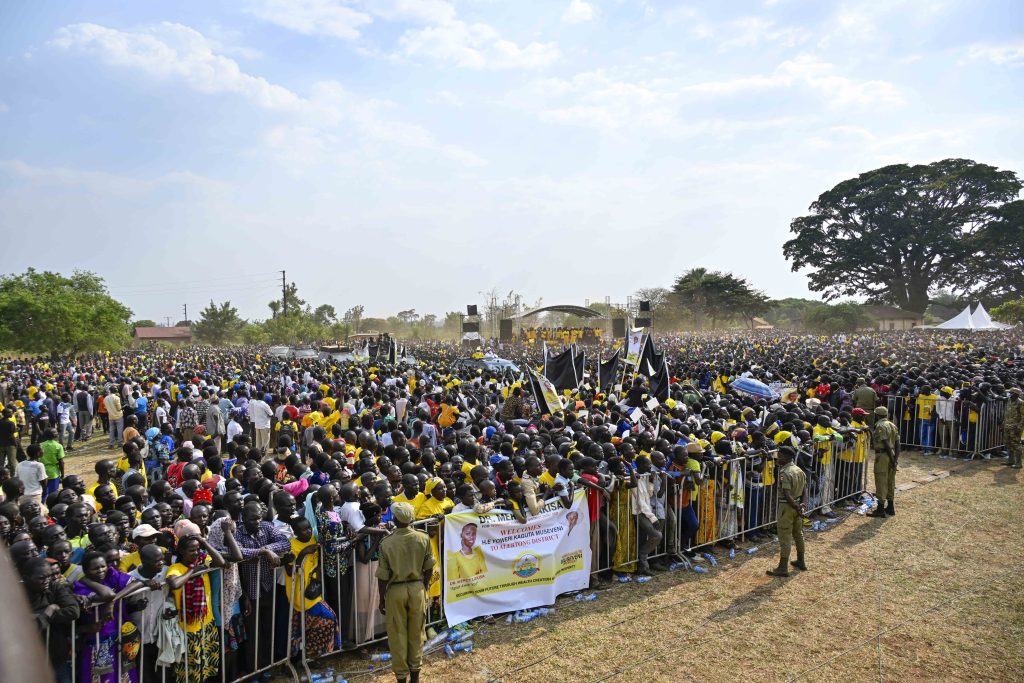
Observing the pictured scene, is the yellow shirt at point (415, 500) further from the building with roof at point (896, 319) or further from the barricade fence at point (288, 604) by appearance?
the building with roof at point (896, 319)

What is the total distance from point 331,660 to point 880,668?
481 cm

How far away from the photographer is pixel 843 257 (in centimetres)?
6638

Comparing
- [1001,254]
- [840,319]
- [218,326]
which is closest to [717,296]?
[840,319]

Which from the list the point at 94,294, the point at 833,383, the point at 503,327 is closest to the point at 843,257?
the point at 503,327

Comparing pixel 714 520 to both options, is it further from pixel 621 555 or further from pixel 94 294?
pixel 94 294

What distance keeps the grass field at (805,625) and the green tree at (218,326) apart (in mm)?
67624

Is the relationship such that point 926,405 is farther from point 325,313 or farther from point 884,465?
point 325,313

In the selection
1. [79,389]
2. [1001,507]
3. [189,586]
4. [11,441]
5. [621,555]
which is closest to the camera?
[189,586]

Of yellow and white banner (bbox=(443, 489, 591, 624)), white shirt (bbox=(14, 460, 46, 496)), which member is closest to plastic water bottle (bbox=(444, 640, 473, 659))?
yellow and white banner (bbox=(443, 489, 591, 624))

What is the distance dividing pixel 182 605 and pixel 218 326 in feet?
229

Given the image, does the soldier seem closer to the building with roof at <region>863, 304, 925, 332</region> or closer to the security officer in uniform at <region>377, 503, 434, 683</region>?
the security officer in uniform at <region>377, 503, 434, 683</region>

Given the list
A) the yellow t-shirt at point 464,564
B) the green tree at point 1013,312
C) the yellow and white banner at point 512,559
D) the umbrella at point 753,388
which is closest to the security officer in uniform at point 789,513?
the yellow and white banner at point 512,559

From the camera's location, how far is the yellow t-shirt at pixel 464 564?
6.73 metres

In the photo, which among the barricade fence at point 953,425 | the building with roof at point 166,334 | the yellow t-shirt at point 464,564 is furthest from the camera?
the building with roof at point 166,334
